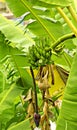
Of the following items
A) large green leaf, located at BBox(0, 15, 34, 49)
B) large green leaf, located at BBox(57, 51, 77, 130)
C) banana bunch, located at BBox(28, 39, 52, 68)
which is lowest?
large green leaf, located at BBox(57, 51, 77, 130)

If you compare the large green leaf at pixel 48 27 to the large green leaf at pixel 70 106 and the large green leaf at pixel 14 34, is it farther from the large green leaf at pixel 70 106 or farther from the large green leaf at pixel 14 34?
the large green leaf at pixel 70 106

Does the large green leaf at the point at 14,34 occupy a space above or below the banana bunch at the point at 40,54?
above

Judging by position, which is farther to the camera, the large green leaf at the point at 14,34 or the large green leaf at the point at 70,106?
the large green leaf at the point at 14,34

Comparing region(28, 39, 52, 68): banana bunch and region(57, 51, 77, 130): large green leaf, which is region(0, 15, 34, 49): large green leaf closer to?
region(28, 39, 52, 68): banana bunch

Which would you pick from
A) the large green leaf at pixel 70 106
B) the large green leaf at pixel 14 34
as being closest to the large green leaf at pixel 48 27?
the large green leaf at pixel 14 34

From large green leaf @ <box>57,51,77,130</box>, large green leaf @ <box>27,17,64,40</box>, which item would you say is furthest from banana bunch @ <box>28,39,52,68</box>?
large green leaf @ <box>27,17,64,40</box>

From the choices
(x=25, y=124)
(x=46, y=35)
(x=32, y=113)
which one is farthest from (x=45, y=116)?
(x=46, y=35)

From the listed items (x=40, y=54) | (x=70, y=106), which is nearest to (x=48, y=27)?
(x=40, y=54)
